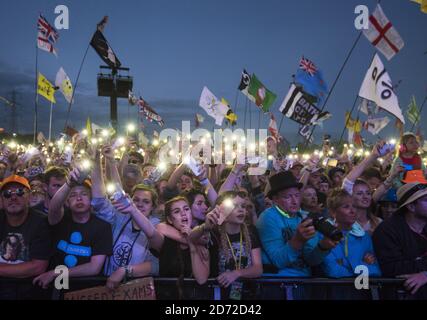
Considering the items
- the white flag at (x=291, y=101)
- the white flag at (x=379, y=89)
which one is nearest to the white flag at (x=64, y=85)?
the white flag at (x=291, y=101)

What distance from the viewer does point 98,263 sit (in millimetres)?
3707

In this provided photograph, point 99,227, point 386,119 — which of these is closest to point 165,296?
point 99,227

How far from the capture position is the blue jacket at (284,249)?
12.2 ft

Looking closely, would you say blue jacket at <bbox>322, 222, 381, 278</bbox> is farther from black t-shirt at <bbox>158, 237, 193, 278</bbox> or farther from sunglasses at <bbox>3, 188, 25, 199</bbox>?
sunglasses at <bbox>3, 188, 25, 199</bbox>

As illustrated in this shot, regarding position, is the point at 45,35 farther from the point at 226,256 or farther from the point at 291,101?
the point at 226,256

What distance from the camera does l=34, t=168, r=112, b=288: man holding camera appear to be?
3678mm

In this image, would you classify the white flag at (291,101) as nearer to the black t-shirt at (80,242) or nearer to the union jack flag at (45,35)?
the union jack flag at (45,35)

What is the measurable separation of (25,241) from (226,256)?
1.91 m

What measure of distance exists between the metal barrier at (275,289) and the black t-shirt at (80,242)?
269mm

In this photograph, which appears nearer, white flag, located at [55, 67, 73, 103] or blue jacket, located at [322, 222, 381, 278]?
blue jacket, located at [322, 222, 381, 278]

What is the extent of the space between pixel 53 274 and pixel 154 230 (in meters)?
0.99

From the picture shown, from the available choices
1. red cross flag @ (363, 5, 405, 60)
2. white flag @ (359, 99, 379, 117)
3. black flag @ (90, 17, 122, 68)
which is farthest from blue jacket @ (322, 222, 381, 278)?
white flag @ (359, 99, 379, 117)

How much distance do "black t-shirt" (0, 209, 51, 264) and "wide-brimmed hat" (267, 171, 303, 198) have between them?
94.3 inches

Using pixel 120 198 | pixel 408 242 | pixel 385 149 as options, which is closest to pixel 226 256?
pixel 120 198
